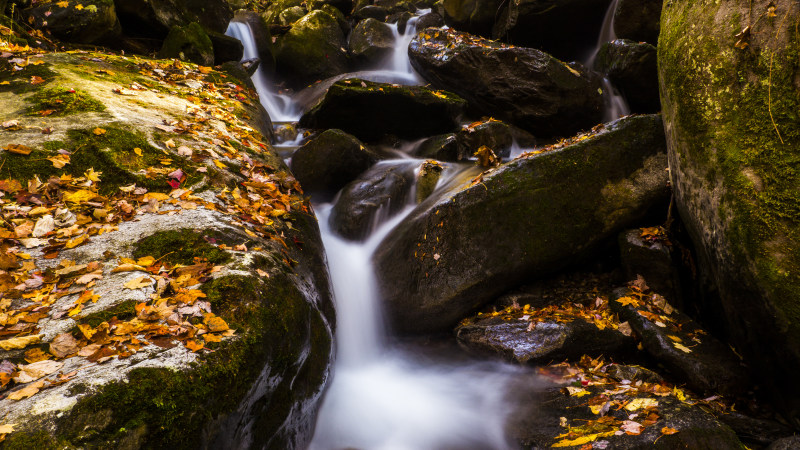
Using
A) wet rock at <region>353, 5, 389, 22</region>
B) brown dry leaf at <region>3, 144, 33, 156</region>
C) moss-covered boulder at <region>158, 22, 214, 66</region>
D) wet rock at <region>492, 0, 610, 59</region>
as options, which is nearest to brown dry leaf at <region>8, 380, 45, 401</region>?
brown dry leaf at <region>3, 144, 33, 156</region>

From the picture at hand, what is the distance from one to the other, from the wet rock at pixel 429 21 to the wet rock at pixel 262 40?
6.05 meters

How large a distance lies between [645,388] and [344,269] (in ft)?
13.6

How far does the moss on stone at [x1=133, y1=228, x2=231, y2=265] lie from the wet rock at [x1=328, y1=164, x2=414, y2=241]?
3649mm

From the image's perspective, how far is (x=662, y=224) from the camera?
17.2 ft

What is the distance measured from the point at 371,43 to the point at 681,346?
14.1 m

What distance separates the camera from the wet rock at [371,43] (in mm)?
14891

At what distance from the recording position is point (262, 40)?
14.0 m

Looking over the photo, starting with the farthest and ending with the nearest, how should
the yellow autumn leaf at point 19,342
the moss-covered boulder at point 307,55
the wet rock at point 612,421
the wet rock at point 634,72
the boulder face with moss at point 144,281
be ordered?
the moss-covered boulder at point 307,55
the wet rock at point 634,72
the wet rock at point 612,421
the yellow autumn leaf at point 19,342
the boulder face with moss at point 144,281

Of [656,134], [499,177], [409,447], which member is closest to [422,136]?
[499,177]

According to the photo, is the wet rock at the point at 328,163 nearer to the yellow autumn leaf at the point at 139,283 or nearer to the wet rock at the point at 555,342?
the wet rock at the point at 555,342

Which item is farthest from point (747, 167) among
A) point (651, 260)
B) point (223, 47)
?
point (223, 47)

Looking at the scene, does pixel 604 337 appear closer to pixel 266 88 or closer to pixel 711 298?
pixel 711 298

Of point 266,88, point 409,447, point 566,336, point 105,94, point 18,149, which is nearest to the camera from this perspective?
point 18,149

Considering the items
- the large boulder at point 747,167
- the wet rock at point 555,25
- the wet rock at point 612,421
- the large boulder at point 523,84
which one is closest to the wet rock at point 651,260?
the large boulder at point 747,167
